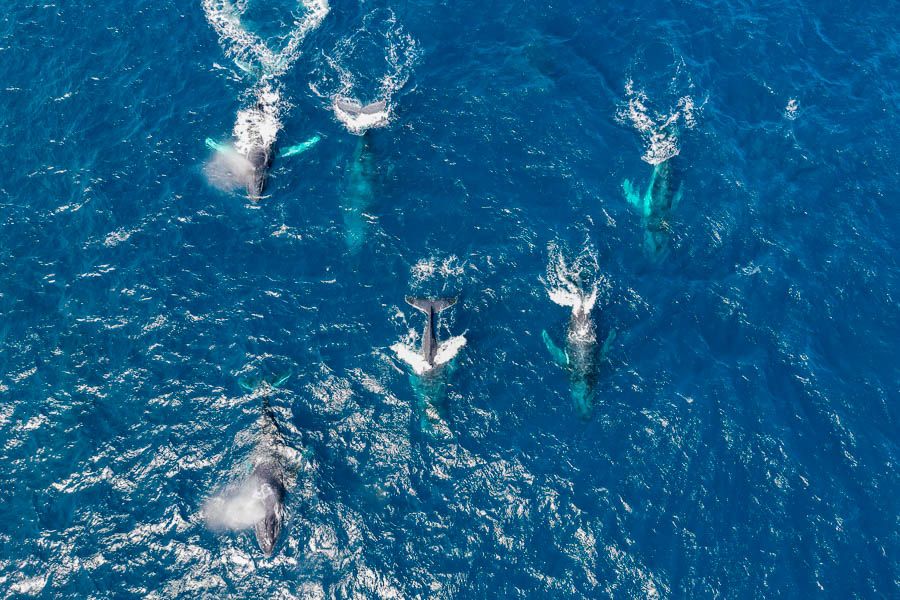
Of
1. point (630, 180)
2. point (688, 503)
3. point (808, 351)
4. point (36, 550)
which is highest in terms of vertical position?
point (630, 180)

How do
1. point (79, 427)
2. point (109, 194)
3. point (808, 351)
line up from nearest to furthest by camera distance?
1. point (79, 427)
2. point (808, 351)
3. point (109, 194)

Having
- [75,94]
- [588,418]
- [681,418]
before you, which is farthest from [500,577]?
[75,94]

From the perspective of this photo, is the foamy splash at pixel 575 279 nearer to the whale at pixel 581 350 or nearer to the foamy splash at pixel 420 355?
the whale at pixel 581 350

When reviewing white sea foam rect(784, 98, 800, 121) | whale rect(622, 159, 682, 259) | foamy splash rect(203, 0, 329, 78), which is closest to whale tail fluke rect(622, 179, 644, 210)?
whale rect(622, 159, 682, 259)

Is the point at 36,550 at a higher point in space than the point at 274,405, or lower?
lower

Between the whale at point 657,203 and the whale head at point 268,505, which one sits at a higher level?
the whale at point 657,203

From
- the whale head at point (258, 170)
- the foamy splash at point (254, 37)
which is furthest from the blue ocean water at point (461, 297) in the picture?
the whale head at point (258, 170)

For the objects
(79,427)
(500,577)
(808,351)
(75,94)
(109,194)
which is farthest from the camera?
(75,94)

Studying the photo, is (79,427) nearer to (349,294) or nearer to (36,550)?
(36,550)
